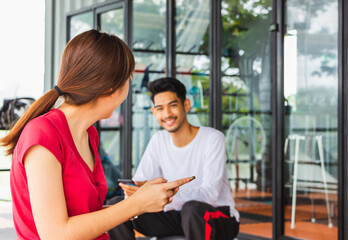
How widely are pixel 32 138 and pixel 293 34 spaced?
2997mm

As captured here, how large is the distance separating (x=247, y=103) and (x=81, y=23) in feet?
8.08

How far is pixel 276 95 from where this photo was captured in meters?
3.68

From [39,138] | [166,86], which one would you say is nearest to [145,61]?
[166,86]

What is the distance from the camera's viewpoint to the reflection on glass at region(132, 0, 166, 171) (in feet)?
16.0

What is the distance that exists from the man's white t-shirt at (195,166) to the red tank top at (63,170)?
3.85 feet

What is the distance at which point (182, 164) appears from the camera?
2.75 meters

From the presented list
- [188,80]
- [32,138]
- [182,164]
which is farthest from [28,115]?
[188,80]

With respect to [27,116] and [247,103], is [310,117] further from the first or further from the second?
[27,116]

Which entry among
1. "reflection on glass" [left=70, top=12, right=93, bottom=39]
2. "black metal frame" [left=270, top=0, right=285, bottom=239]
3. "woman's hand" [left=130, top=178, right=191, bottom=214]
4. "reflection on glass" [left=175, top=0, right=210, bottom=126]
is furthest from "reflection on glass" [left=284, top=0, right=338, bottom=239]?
"reflection on glass" [left=70, top=12, right=93, bottom=39]

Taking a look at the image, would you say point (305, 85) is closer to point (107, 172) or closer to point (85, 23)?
point (107, 172)

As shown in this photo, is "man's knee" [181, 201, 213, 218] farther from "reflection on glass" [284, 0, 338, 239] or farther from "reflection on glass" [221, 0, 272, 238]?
"reflection on glass" [221, 0, 272, 238]

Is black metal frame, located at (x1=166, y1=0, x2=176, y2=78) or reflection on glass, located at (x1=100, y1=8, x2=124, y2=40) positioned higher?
reflection on glass, located at (x1=100, y1=8, x2=124, y2=40)

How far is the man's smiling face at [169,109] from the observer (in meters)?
2.91

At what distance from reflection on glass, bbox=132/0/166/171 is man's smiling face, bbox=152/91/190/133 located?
73.1 inches
